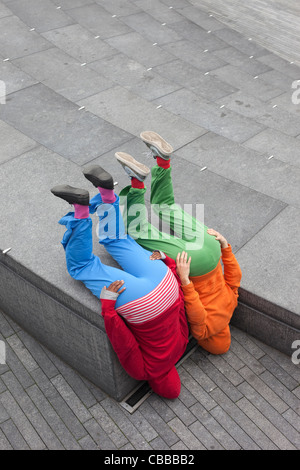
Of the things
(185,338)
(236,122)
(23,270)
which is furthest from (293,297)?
(236,122)

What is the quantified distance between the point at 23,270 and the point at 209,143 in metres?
3.69

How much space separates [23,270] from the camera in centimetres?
583

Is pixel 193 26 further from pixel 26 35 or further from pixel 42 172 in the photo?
pixel 42 172

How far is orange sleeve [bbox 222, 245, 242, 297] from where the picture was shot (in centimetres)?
575

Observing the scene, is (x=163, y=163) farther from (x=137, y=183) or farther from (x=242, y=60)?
(x=242, y=60)

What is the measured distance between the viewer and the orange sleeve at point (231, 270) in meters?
5.75

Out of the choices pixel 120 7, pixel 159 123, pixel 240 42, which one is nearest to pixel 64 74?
pixel 159 123

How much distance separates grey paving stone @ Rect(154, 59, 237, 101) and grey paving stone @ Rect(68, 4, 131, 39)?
163 centimetres

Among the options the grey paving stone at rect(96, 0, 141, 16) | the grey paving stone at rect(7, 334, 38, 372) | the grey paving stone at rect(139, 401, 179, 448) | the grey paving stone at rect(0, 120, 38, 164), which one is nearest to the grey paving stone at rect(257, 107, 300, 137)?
the grey paving stone at rect(0, 120, 38, 164)

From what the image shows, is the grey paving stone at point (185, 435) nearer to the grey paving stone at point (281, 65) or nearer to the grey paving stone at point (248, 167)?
the grey paving stone at point (248, 167)

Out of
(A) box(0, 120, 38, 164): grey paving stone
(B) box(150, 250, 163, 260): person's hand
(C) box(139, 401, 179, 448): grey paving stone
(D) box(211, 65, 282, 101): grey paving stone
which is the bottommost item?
(C) box(139, 401, 179, 448): grey paving stone

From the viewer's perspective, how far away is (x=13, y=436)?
543 centimetres

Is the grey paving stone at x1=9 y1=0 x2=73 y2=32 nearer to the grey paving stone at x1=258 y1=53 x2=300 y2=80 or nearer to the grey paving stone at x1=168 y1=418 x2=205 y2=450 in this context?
the grey paving stone at x1=258 y1=53 x2=300 y2=80

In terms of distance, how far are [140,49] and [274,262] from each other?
20.3ft
